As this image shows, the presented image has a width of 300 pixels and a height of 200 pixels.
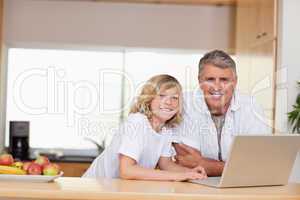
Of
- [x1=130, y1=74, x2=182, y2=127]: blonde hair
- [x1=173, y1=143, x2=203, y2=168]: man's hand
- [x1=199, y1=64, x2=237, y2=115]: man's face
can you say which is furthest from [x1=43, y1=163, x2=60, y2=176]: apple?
[x1=199, y1=64, x2=237, y2=115]: man's face

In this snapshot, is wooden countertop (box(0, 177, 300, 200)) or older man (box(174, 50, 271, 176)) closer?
wooden countertop (box(0, 177, 300, 200))

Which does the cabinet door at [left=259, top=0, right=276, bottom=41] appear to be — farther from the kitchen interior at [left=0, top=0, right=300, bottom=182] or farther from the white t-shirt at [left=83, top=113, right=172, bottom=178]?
A: the white t-shirt at [left=83, top=113, right=172, bottom=178]

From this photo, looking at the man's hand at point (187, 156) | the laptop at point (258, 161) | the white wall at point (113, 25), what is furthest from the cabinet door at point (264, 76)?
the laptop at point (258, 161)

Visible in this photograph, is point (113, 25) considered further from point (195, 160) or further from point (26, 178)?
point (26, 178)

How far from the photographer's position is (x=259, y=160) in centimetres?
199

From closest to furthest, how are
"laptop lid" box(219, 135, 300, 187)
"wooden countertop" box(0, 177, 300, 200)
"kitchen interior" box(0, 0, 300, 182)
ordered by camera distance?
"wooden countertop" box(0, 177, 300, 200), "laptop lid" box(219, 135, 300, 187), "kitchen interior" box(0, 0, 300, 182)

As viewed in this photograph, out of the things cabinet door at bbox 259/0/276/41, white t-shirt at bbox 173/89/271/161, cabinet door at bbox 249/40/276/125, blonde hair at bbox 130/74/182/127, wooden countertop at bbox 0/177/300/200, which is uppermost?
cabinet door at bbox 259/0/276/41

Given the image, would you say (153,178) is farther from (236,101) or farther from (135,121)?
(236,101)

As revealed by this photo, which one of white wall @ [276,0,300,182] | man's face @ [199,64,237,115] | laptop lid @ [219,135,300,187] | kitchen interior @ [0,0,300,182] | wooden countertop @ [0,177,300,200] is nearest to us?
wooden countertop @ [0,177,300,200]

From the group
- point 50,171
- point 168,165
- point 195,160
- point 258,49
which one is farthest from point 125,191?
point 258,49

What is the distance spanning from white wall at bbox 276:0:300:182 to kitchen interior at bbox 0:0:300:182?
1377 mm

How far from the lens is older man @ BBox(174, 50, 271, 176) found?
8.39 ft

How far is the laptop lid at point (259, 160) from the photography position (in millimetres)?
1912

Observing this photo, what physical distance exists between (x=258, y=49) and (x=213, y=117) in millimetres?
1947
